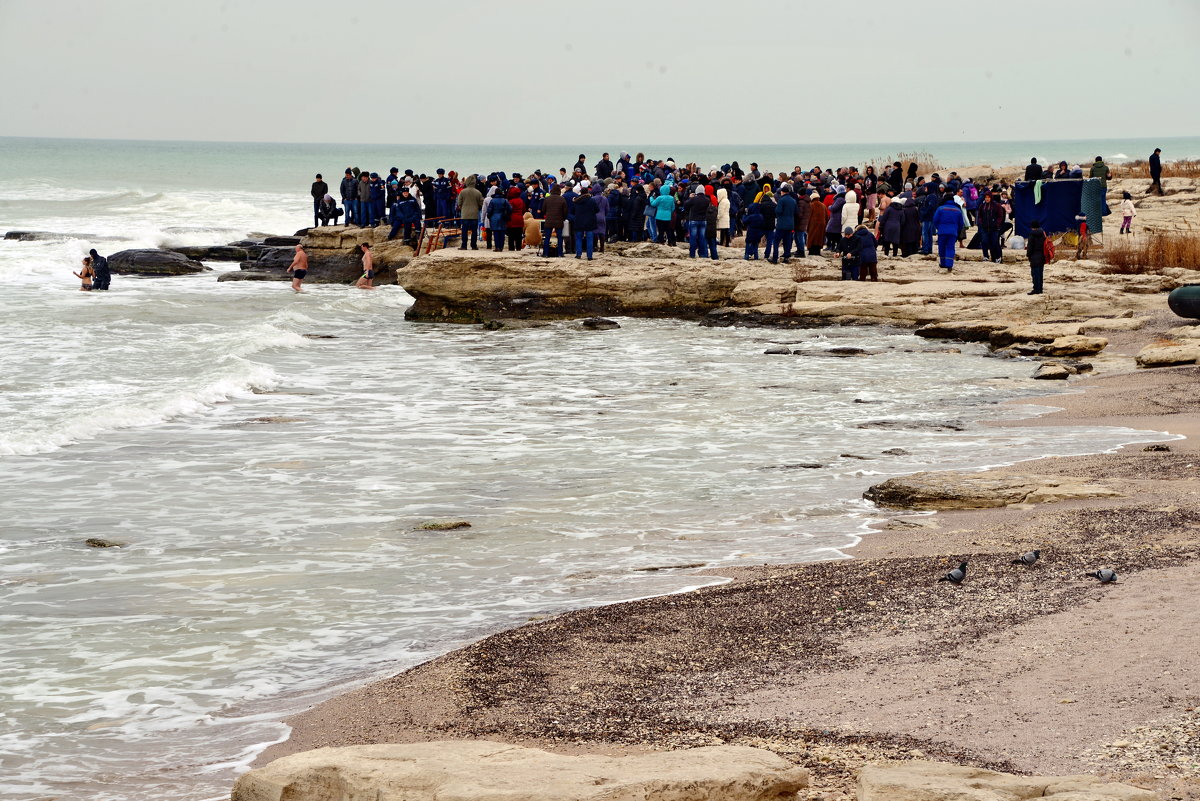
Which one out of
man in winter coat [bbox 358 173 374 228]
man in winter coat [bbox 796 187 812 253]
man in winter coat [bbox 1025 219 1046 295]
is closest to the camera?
man in winter coat [bbox 1025 219 1046 295]

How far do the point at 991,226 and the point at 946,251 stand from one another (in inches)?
67.8

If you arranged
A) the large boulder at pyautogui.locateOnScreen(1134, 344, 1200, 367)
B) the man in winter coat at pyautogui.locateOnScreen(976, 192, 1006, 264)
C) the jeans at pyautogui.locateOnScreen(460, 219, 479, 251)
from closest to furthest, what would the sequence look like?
the large boulder at pyautogui.locateOnScreen(1134, 344, 1200, 367) < the man in winter coat at pyautogui.locateOnScreen(976, 192, 1006, 264) < the jeans at pyautogui.locateOnScreen(460, 219, 479, 251)

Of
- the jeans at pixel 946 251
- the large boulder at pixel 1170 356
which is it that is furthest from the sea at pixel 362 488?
the jeans at pixel 946 251

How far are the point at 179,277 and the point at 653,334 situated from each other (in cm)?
1945

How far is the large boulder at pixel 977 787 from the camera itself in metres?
4.16

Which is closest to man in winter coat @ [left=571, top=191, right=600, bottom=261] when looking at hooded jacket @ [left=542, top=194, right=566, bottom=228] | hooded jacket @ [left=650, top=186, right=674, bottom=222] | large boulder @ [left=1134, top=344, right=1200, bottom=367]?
hooded jacket @ [left=542, top=194, right=566, bottom=228]

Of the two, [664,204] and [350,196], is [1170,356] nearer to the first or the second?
[664,204]

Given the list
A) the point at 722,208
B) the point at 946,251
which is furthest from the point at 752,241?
the point at 946,251

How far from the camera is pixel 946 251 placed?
2633cm

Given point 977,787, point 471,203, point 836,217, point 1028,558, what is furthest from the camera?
point 471,203

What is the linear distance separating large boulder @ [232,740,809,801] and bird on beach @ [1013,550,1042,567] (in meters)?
4.02

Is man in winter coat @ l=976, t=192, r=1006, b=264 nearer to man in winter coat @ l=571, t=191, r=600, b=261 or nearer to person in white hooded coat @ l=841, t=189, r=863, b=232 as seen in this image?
person in white hooded coat @ l=841, t=189, r=863, b=232

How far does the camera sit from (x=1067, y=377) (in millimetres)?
17844

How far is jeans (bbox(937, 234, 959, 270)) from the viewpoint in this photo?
26141 mm
